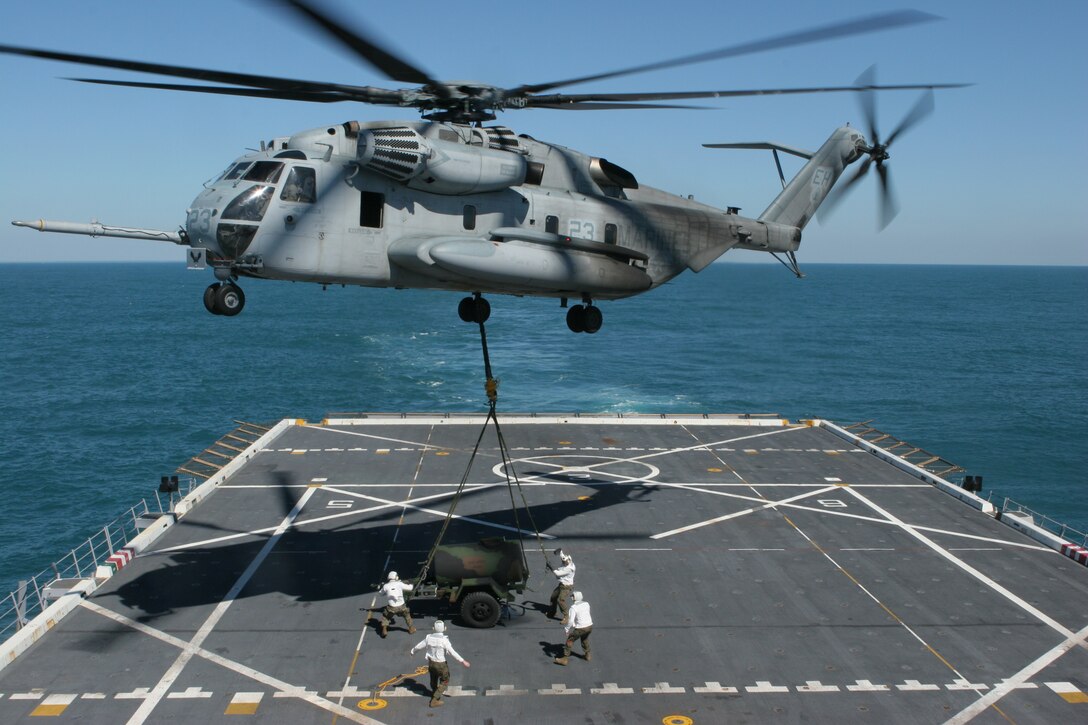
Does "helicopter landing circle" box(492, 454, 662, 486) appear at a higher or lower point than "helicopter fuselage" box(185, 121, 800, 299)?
lower

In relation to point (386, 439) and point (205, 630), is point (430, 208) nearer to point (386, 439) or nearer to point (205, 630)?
point (205, 630)

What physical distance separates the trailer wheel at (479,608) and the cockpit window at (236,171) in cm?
993

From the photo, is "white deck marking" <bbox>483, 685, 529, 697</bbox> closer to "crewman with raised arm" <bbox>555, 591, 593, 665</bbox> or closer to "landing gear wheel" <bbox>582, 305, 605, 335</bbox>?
"crewman with raised arm" <bbox>555, 591, 593, 665</bbox>

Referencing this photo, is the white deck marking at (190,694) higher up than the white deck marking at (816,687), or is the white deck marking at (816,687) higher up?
the white deck marking at (816,687)

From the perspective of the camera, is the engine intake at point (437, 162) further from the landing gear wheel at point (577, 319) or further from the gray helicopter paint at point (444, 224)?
the landing gear wheel at point (577, 319)

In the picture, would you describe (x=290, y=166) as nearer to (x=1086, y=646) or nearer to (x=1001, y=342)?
(x=1086, y=646)

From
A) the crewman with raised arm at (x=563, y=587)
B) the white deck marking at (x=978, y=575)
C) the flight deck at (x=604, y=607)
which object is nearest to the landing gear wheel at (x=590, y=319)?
the flight deck at (x=604, y=607)

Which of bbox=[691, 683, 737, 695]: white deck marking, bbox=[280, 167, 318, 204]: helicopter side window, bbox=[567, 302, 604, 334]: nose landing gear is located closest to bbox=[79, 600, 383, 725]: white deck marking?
bbox=[691, 683, 737, 695]: white deck marking

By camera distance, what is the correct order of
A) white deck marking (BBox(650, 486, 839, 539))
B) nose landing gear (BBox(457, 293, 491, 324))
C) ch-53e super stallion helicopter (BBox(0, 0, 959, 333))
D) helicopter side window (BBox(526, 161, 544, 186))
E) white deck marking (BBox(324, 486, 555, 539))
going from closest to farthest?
1. ch-53e super stallion helicopter (BBox(0, 0, 959, 333))
2. helicopter side window (BBox(526, 161, 544, 186))
3. nose landing gear (BBox(457, 293, 491, 324))
4. white deck marking (BBox(324, 486, 555, 539))
5. white deck marking (BBox(650, 486, 839, 539))

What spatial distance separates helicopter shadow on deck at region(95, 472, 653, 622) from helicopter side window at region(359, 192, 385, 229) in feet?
29.4

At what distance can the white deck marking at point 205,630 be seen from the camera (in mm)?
16359

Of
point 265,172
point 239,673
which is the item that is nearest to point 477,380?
point 239,673

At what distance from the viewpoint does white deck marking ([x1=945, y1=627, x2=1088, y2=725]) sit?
1659cm

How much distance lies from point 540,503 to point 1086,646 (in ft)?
49.5
